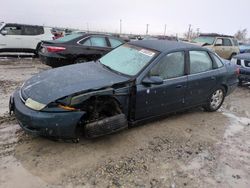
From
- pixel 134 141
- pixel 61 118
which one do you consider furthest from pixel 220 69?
pixel 61 118

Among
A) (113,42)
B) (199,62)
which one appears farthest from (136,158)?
(113,42)

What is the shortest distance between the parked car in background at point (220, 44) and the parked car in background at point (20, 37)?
27.9ft

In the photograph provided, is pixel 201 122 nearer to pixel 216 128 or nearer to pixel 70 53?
pixel 216 128

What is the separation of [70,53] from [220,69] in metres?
4.79

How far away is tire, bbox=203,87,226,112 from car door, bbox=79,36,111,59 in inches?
178

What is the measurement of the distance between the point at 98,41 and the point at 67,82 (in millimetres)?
5505

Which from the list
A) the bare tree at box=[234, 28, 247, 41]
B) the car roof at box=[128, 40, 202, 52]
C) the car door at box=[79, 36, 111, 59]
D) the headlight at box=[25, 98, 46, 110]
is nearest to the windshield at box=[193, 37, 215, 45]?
the car door at box=[79, 36, 111, 59]

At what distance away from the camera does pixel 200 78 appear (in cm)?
525

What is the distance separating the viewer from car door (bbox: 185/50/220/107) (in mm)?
5124

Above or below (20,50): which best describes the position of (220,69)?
above

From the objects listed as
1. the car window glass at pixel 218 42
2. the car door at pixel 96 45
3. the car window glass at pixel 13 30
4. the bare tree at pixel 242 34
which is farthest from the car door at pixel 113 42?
the bare tree at pixel 242 34

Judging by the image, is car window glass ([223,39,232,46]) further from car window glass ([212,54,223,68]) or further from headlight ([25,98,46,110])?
headlight ([25,98,46,110])

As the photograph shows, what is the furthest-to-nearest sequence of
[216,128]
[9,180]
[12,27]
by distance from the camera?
[12,27] → [216,128] → [9,180]

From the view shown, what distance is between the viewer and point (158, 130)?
15.7 ft
